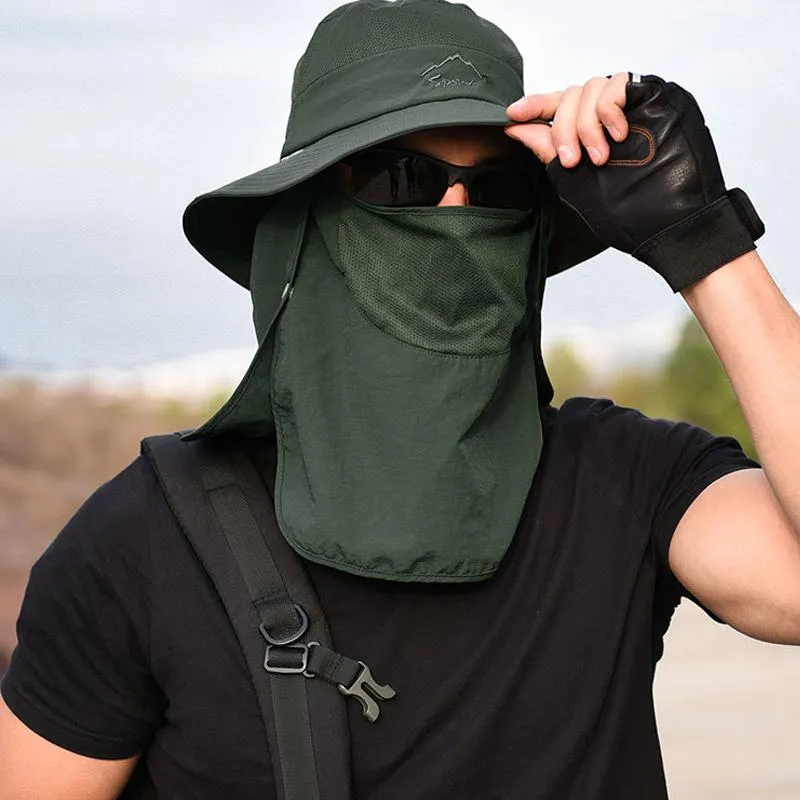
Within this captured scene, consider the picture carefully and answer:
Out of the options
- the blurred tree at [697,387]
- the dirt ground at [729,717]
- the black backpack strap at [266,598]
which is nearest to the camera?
the black backpack strap at [266,598]

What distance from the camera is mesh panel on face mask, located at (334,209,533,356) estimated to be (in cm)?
226

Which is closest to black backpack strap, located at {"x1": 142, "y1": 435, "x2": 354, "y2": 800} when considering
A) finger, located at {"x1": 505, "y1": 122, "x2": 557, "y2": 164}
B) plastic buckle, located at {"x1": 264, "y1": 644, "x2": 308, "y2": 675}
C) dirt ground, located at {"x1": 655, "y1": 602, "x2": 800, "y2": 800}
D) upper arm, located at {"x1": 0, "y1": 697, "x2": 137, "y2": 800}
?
plastic buckle, located at {"x1": 264, "y1": 644, "x2": 308, "y2": 675}

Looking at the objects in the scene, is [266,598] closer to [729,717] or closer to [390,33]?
[390,33]

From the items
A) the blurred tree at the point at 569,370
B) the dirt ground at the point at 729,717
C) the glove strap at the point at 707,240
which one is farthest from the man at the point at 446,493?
the blurred tree at the point at 569,370

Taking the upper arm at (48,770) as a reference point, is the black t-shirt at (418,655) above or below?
above

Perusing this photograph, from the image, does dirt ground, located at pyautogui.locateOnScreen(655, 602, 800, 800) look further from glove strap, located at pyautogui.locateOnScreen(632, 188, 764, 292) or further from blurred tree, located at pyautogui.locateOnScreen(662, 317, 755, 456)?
blurred tree, located at pyautogui.locateOnScreen(662, 317, 755, 456)

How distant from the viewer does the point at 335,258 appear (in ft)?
7.54

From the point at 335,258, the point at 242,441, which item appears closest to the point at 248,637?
the point at 242,441

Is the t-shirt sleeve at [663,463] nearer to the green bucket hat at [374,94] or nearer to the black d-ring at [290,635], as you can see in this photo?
the green bucket hat at [374,94]

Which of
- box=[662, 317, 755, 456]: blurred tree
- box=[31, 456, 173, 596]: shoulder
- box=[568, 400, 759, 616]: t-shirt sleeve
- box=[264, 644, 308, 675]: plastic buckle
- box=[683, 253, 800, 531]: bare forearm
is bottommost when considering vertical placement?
box=[662, 317, 755, 456]: blurred tree

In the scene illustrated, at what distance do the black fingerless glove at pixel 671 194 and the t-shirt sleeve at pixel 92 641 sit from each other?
2.61 ft

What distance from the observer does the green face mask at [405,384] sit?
2195mm

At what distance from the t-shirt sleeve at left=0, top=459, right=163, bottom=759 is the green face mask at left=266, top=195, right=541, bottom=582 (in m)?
0.23

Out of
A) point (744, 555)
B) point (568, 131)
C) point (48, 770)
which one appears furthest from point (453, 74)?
point (48, 770)
